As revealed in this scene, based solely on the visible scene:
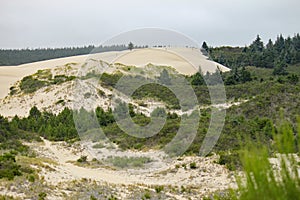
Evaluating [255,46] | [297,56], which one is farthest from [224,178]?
[255,46]

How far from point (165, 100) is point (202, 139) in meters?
15.0

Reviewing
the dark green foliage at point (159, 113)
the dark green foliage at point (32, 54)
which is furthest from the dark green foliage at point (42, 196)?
the dark green foliage at point (32, 54)

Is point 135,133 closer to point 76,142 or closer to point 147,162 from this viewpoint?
point 76,142

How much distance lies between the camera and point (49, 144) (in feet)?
83.4

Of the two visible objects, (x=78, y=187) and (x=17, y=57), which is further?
(x=17, y=57)

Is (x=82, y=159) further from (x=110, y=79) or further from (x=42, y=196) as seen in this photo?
(x=110, y=79)

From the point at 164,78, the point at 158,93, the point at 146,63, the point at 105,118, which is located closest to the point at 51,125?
the point at 105,118

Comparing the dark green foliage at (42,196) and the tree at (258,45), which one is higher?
the tree at (258,45)

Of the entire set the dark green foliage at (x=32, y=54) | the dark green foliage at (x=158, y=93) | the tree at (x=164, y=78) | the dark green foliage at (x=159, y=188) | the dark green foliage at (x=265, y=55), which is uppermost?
the dark green foliage at (x=32, y=54)

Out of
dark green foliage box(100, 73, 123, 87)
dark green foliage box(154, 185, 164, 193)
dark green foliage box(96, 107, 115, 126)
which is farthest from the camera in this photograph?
dark green foliage box(100, 73, 123, 87)

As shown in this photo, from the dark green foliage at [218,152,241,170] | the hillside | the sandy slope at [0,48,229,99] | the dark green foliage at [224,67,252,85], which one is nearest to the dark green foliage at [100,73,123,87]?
the hillside

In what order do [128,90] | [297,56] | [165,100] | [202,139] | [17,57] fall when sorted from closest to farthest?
[202,139], [165,100], [128,90], [297,56], [17,57]

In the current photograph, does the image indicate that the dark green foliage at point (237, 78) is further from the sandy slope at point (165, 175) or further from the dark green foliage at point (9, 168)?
the dark green foliage at point (9, 168)

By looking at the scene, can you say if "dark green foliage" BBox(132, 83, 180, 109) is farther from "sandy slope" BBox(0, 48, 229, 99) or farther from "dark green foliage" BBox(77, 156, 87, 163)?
"dark green foliage" BBox(77, 156, 87, 163)
